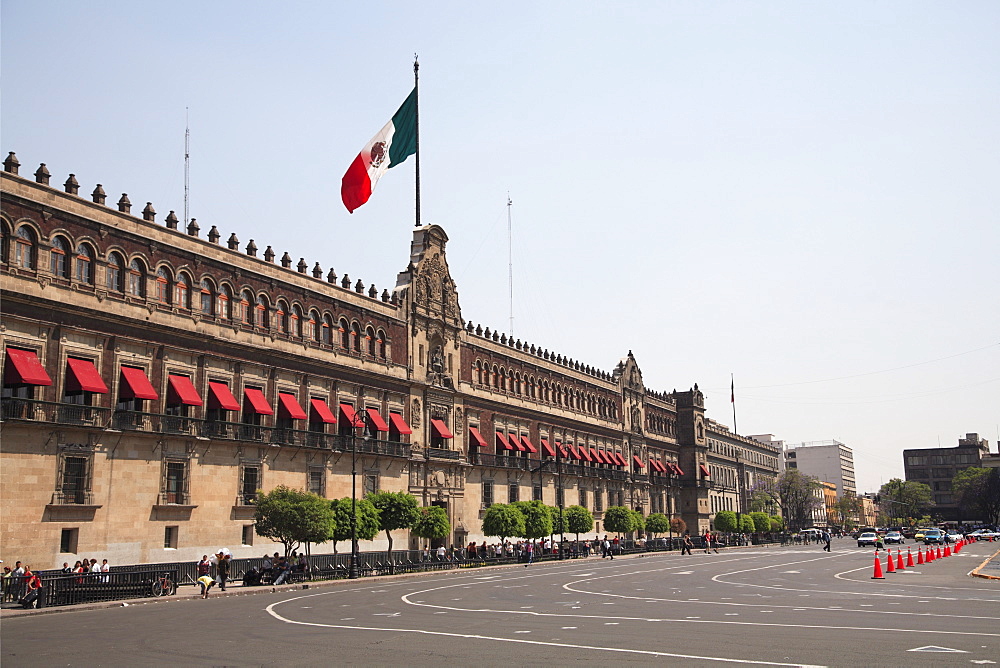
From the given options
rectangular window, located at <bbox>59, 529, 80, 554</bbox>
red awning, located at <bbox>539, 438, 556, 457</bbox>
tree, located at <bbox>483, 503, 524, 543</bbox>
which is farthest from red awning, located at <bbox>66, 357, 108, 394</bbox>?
red awning, located at <bbox>539, 438, 556, 457</bbox>

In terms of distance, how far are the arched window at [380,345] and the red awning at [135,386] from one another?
1829 cm

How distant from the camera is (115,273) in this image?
40438 mm

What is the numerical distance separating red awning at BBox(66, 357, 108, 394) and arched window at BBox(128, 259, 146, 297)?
4062mm

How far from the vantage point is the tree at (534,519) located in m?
62.1

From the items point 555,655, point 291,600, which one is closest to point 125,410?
point 291,600

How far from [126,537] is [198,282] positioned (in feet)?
39.7

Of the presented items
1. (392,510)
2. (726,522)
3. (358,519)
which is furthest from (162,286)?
(726,522)

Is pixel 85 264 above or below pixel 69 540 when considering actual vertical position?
above

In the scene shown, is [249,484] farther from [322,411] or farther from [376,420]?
[376,420]

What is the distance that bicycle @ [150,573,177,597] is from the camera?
32000 millimetres

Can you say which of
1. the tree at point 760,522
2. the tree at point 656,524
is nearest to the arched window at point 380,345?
the tree at point 656,524

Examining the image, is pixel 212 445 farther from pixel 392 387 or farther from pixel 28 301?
pixel 392 387

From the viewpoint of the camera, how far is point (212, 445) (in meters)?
43.8

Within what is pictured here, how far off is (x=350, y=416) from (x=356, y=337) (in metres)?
5.06
